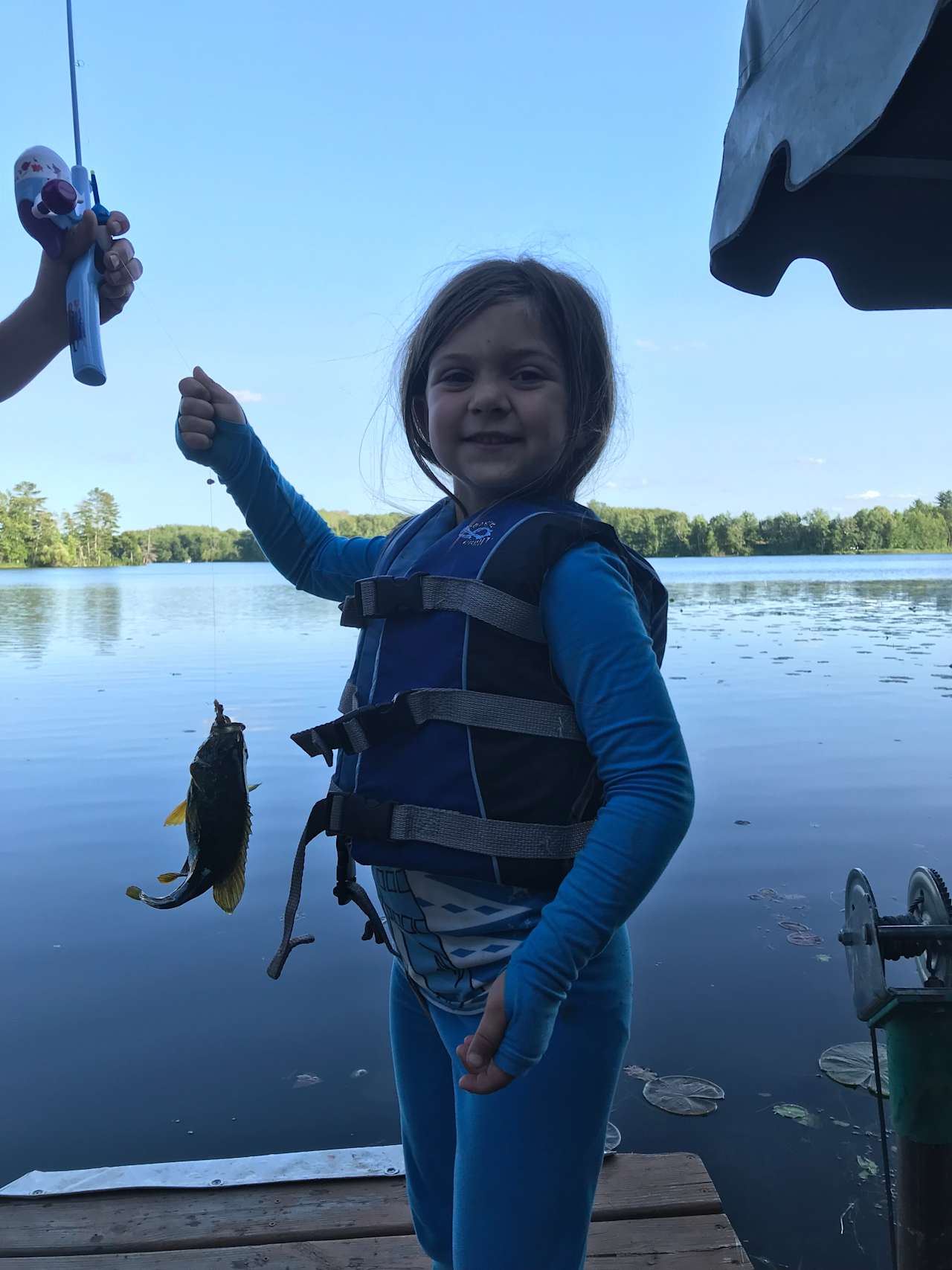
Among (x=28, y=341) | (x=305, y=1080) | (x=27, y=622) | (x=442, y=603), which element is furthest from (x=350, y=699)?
(x=27, y=622)

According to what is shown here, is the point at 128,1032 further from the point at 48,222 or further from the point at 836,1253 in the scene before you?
the point at 48,222

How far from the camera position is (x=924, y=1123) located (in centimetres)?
194

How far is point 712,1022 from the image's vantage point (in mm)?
3865

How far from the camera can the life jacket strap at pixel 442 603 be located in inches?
59.4

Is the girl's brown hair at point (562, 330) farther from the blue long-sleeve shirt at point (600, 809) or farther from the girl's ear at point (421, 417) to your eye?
the blue long-sleeve shirt at point (600, 809)

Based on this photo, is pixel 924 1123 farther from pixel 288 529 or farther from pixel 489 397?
pixel 288 529

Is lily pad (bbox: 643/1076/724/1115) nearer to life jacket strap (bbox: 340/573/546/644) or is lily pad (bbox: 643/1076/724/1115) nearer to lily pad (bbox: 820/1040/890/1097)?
lily pad (bbox: 820/1040/890/1097)

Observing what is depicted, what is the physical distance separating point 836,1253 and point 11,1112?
2830 millimetres

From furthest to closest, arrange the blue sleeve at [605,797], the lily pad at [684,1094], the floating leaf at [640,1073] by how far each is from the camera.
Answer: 1. the floating leaf at [640,1073]
2. the lily pad at [684,1094]
3. the blue sleeve at [605,797]

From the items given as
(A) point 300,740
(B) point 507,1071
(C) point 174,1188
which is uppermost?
(A) point 300,740

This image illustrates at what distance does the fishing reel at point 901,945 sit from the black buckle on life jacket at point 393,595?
1.15 m

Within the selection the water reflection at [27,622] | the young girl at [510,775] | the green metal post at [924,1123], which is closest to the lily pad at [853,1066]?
the green metal post at [924,1123]

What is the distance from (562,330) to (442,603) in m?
0.56

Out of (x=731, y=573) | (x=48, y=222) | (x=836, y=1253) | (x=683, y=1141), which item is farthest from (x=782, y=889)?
(x=731, y=573)
